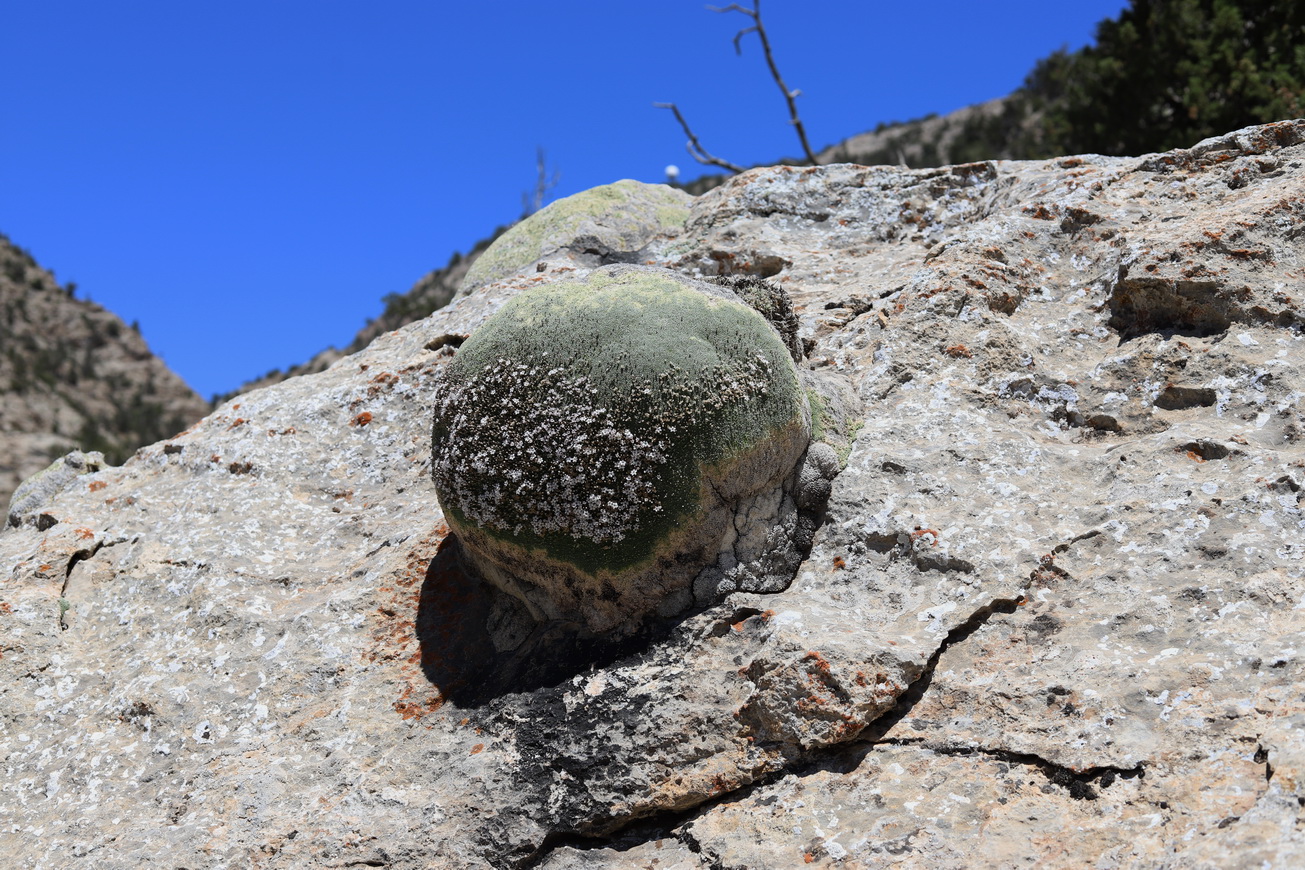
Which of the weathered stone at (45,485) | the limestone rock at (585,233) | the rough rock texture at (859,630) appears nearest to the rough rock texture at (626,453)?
the rough rock texture at (859,630)

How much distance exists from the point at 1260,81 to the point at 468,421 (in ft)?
42.5

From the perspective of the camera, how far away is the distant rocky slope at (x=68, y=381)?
1130 inches

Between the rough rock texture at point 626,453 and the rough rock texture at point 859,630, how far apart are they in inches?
9.8

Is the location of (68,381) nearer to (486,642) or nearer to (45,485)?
(45,485)

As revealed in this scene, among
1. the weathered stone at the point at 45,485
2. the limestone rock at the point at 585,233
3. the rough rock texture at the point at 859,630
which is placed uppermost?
the limestone rock at the point at 585,233

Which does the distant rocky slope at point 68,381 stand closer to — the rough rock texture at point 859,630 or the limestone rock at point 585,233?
the limestone rock at point 585,233

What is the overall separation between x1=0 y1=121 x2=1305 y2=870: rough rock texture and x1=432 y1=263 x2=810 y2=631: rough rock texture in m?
0.25

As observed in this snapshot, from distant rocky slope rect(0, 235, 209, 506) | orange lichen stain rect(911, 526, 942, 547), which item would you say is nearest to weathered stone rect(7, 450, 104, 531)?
orange lichen stain rect(911, 526, 942, 547)

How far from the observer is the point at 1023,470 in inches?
179

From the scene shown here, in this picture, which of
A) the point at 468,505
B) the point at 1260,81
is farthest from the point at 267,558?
the point at 1260,81

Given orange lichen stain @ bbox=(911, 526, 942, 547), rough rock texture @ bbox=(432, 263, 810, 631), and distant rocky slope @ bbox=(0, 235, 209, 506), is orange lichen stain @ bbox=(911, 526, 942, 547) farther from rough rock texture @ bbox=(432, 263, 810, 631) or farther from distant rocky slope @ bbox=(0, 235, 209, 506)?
distant rocky slope @ bbox=(0, 235, 209, 506)

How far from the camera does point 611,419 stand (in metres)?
4.13

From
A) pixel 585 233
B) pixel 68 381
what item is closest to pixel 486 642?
pixel 585 233

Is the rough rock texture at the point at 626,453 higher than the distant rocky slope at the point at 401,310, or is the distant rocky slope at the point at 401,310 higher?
the distant rocky slope at the point at 401,310
